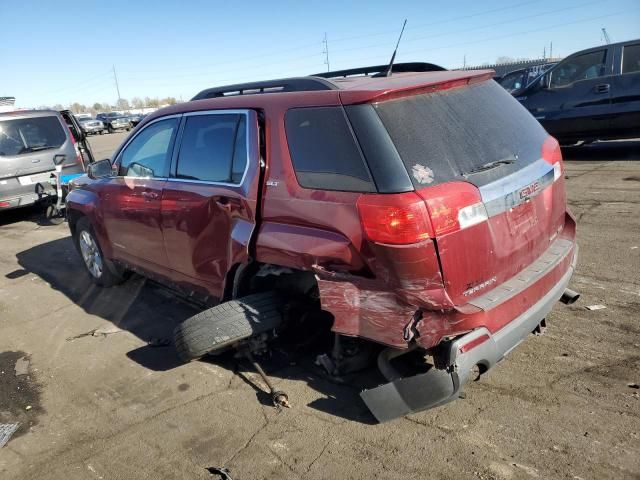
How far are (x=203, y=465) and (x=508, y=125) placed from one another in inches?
103

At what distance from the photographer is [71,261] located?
7.01m

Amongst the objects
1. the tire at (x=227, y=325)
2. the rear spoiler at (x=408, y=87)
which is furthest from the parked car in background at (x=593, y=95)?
the tire at (x=227, y=325)

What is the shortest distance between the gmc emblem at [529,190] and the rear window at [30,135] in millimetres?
9280

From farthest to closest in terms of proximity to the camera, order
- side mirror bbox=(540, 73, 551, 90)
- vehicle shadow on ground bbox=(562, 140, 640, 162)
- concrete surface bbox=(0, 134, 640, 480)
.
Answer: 1. side mirror bbox=(540, 73, 551, 90)
2. vehicle shadow on ground bbox=(562, 140, 640, 162)
3. concrete surface bbox=(0, 134, 640, 480)

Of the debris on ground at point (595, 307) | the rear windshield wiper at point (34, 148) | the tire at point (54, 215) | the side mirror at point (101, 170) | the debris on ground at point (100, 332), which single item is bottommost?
the tire at point (54, 215)

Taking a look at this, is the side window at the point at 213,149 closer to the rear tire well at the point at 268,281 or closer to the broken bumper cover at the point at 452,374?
the rear tire well at the point at 268,281

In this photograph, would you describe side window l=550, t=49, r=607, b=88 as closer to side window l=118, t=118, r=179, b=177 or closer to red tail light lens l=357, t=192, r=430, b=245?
side window l=118, t=118, r=179, b=177

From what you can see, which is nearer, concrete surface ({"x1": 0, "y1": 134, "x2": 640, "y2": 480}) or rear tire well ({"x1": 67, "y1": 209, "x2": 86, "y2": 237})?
concrete surface ({"x1": 0, "y1": 134, "x2": 640, "y2": 480})

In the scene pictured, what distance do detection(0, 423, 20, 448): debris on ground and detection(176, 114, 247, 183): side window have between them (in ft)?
6.56

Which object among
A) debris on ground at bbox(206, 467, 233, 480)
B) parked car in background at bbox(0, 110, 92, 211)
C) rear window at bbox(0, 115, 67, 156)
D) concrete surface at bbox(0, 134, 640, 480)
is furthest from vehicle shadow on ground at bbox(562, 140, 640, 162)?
rear window at bbox(0, 115, 67, 156)

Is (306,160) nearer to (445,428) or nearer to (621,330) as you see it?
(445,428)

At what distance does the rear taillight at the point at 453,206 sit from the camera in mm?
2607

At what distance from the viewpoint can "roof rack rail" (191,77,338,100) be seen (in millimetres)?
3204

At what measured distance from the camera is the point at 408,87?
288 cm
